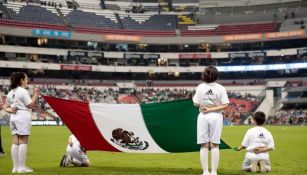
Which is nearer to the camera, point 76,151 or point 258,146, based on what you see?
point 258,146

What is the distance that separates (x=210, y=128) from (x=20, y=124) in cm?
433

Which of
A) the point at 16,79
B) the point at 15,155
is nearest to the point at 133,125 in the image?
the point at 15,155

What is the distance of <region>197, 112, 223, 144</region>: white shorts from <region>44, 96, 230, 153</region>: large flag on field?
1.46 meters

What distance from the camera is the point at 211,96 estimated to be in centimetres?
870

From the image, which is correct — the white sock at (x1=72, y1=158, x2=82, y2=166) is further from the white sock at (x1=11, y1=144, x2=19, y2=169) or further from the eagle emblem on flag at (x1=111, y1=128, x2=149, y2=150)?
the white sock at (x1=11, y1=144, x2=19, y2=169)

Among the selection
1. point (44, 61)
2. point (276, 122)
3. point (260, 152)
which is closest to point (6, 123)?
point (44, 61)

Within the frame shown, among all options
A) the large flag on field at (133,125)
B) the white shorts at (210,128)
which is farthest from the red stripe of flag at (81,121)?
the white shorts at (210,128)

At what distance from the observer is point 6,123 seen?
4878 centimetres

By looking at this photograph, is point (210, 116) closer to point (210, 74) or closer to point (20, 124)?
point (210, 74)

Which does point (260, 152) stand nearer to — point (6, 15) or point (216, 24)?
point (6, 15)

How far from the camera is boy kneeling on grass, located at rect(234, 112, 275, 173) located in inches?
381

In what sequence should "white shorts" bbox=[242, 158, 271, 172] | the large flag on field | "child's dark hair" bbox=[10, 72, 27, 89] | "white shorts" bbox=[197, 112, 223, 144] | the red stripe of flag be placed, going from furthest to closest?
the red stripe of flag, the large flag on field, "child's dark hair" bbox=[10, 72, 27, 89], "white shorts" bbox=[242, 158, 271, 172], "white shorts" bbox=[197, 112, 223, 144]

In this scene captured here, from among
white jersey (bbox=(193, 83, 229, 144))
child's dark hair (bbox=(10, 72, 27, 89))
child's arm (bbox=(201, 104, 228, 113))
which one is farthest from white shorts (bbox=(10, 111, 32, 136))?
child's arm (bbox=(201, 104, 228, 113))

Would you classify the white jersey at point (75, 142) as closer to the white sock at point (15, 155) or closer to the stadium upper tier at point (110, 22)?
the white sock at point (15, 155)
